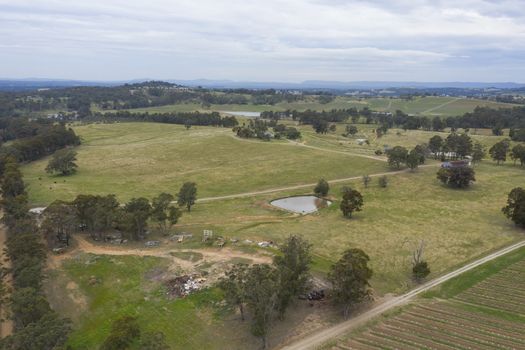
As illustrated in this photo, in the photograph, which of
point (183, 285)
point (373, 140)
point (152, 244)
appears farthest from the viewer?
point (373, 140)

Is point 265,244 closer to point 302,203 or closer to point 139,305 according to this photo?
point 139,305

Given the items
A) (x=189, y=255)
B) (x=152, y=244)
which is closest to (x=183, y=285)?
(x=189, y=255)

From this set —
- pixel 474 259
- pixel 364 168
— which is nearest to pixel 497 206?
pixel 474 259

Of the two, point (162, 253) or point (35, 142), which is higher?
point (35, 142)

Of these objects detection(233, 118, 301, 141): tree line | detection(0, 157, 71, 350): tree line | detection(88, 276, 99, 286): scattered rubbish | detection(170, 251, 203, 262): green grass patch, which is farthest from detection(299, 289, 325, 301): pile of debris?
detection(233, 118, 301, 141): tree line

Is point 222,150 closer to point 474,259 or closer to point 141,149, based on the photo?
point 141,149

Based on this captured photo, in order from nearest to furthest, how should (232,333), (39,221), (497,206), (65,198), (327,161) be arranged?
(232,333), (39,221), (497,206), (65,198), (327,161)

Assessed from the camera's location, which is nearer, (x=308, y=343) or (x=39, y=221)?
(x=308, y=343)
